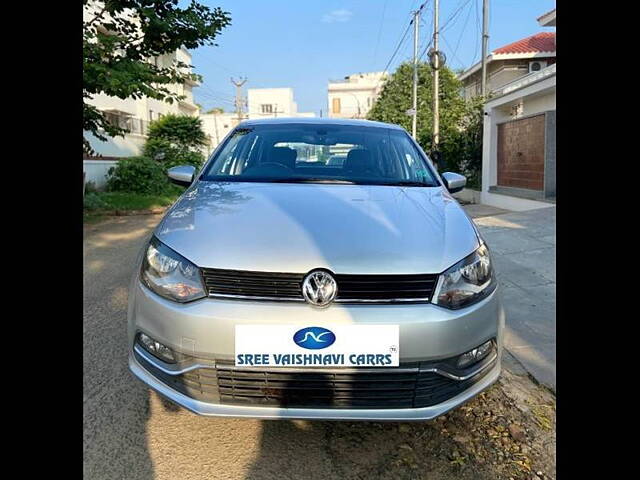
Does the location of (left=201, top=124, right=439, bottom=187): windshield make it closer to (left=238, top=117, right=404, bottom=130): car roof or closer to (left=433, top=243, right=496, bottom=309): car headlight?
(left=238, top=117, right=404, bottom=130): car roof

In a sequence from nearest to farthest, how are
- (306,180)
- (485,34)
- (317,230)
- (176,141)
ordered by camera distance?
(317,230), (306,180), (176,141), (485,34)

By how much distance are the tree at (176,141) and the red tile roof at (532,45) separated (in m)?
13.9

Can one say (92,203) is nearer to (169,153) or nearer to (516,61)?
(169,153)

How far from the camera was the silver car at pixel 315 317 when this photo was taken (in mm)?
1759

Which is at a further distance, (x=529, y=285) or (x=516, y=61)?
(x=516, y=61)

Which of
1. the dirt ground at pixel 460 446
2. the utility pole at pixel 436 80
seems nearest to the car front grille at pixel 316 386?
the dirt ground at pixel 460 446

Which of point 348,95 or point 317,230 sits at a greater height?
point 348,95

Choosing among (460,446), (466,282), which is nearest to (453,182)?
(466,282)

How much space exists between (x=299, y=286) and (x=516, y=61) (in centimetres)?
2343

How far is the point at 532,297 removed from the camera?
4234mm

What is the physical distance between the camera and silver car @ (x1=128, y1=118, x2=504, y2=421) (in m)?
1.76

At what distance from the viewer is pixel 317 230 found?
6.63 feet
